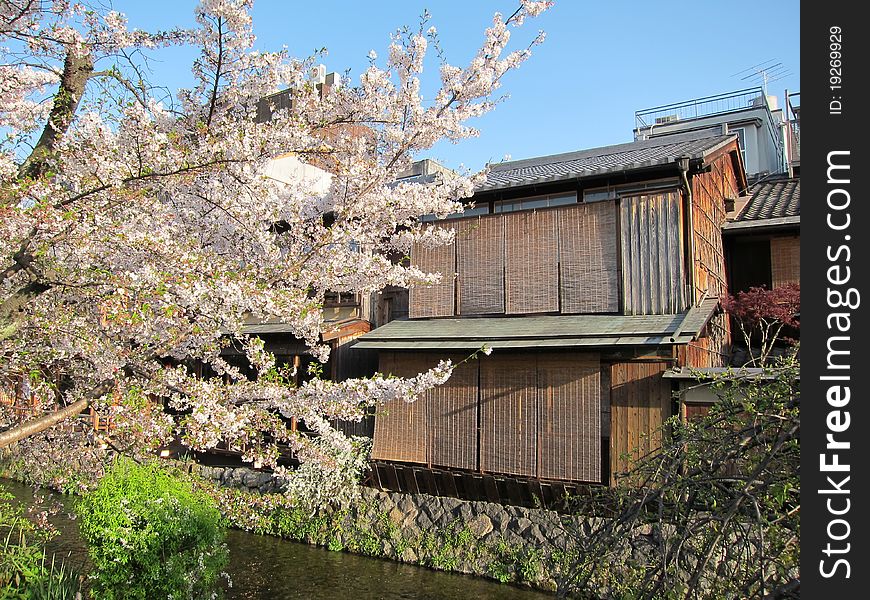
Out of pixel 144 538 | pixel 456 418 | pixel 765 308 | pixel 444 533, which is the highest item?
pixel 765 308

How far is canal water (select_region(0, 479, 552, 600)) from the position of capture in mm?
10578

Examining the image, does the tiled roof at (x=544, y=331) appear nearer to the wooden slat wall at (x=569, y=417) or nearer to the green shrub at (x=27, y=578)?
the wooden slat wall at (x=569, y=417)

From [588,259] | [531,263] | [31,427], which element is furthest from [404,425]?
[31,427]

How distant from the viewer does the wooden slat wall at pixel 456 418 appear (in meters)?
13.0

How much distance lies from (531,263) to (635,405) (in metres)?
3.89

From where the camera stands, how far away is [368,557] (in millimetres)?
12617

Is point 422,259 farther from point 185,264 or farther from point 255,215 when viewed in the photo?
point 185,264

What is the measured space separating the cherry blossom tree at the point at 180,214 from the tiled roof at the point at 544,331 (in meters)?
4.59

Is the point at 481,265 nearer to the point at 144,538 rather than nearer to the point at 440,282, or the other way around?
the point at 440,282

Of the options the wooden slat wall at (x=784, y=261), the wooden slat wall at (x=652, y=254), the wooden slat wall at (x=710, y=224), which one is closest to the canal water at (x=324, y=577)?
→ the wooden slat wall at (x=652, y=254)

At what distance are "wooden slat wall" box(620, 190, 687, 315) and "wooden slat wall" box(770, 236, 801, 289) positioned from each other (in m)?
4.76

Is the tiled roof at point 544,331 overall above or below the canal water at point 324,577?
above

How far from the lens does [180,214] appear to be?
308 inches

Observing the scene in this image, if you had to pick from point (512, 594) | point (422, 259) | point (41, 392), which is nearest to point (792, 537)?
point (41, 392)
